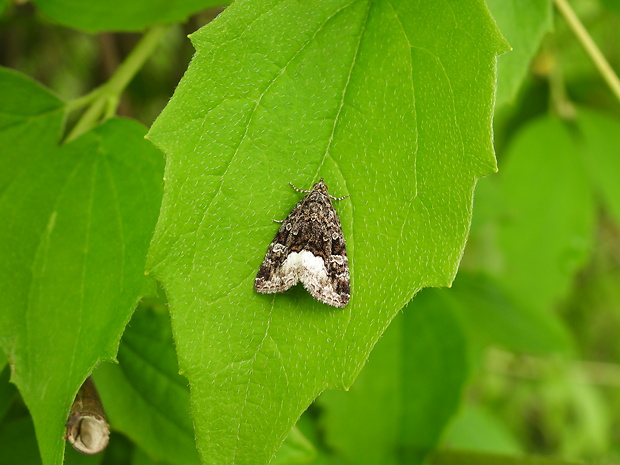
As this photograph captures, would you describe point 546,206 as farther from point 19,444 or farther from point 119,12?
point 19,444

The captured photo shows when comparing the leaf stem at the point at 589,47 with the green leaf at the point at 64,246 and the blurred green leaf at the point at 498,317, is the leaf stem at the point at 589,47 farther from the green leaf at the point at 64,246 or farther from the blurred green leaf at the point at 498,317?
the green leaf at the point at 64,246

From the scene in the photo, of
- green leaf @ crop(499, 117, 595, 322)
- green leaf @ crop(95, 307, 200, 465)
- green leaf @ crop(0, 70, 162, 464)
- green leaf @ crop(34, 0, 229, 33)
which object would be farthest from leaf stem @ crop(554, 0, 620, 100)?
Answer: green leaf @ crop(95, 307, 200, 465)

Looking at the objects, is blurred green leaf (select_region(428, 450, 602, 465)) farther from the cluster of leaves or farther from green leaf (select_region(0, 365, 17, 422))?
green leaf (select_region(0, 365, 17, 422))

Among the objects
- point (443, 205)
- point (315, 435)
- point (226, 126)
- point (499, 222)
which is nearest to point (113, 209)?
point (226, 126)

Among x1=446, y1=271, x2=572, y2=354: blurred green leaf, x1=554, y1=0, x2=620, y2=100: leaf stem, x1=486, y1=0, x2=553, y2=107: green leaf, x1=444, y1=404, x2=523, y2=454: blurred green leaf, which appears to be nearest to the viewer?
x1=486, y1=0, x2=553, y2=107: green leaf

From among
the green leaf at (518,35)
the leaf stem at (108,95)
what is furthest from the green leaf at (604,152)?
the leaf stem at (108,95)

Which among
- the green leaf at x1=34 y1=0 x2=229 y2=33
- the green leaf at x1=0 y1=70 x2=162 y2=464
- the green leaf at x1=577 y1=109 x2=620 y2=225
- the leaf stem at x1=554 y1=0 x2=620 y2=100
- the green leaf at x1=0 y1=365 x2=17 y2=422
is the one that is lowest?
the green leaf at x1=0 y1=365 x2=17 y2=422
